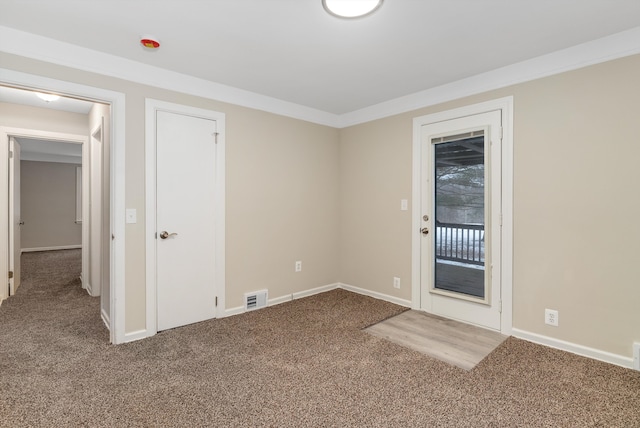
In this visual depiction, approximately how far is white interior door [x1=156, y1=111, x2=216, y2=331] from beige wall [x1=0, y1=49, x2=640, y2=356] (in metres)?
0.18

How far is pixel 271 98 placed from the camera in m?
3.76

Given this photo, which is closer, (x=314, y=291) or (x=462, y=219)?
(x=462, y=219)

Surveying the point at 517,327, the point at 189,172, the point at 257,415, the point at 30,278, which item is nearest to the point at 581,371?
the point at 517,327

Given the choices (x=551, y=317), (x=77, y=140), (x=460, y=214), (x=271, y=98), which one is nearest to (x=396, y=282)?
(x=460, y=214)

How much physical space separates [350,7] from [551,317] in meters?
2.90

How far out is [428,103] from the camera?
11.6 ft

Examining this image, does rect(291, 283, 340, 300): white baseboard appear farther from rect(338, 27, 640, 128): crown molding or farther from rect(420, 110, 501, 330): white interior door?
rect(338, 27, 640, 128): crown molding

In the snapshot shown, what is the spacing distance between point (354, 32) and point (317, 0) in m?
0.46

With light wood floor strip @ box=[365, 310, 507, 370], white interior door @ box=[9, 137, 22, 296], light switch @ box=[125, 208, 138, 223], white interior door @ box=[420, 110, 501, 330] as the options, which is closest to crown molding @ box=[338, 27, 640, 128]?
white interior door @ box=[420, 110, 501, 330]

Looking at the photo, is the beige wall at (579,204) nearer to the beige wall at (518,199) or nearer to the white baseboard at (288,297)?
the beige wall at (518,199)

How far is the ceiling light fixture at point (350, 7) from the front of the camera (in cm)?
195

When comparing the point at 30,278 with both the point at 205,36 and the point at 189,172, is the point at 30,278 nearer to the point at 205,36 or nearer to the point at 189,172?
the point at 189,172

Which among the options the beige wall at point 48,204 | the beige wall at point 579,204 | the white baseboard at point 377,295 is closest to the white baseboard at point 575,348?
the beige wall at point 579,204

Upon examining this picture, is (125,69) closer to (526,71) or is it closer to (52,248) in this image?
(526,71)
